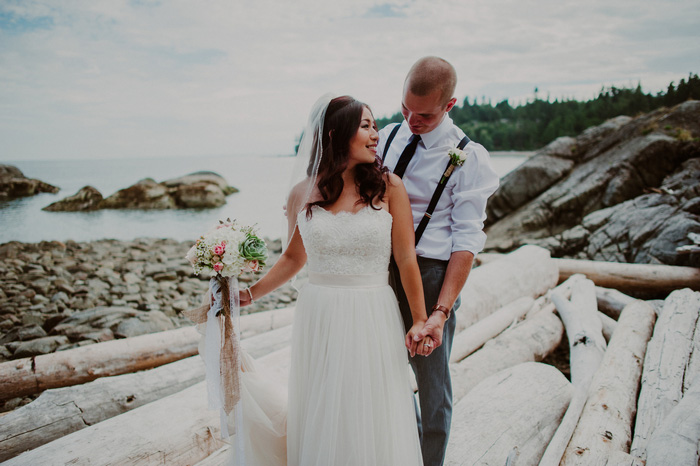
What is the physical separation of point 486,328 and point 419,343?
127 inches

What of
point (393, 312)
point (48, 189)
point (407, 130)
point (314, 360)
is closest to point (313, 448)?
point (314, 360)

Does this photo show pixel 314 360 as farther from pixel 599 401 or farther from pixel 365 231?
pixel 599 401

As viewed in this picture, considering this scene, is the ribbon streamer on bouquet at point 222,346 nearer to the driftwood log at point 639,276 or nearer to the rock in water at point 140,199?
the driftwood log at point 639,276

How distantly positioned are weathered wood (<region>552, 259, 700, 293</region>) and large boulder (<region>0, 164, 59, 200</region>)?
29.6 metres

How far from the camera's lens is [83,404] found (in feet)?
10.7

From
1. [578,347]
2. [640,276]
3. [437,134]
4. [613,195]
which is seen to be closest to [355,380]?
[437,134]

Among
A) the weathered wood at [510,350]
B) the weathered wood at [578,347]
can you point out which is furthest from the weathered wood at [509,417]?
the weathered wood at [510,350]

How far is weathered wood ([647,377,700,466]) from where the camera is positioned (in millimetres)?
2268

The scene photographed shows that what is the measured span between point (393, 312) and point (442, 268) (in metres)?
0.39

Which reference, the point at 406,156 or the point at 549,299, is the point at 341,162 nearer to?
the point at 406,156

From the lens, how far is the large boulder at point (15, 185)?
78.8 feet

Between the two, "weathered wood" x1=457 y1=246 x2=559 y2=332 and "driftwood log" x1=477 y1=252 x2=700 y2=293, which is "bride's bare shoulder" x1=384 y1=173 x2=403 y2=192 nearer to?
"weathered wood" x1=457 y1=246 x2=559 y2=332

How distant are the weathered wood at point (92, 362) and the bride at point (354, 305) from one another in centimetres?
268

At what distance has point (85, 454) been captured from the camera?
8.32 ft
